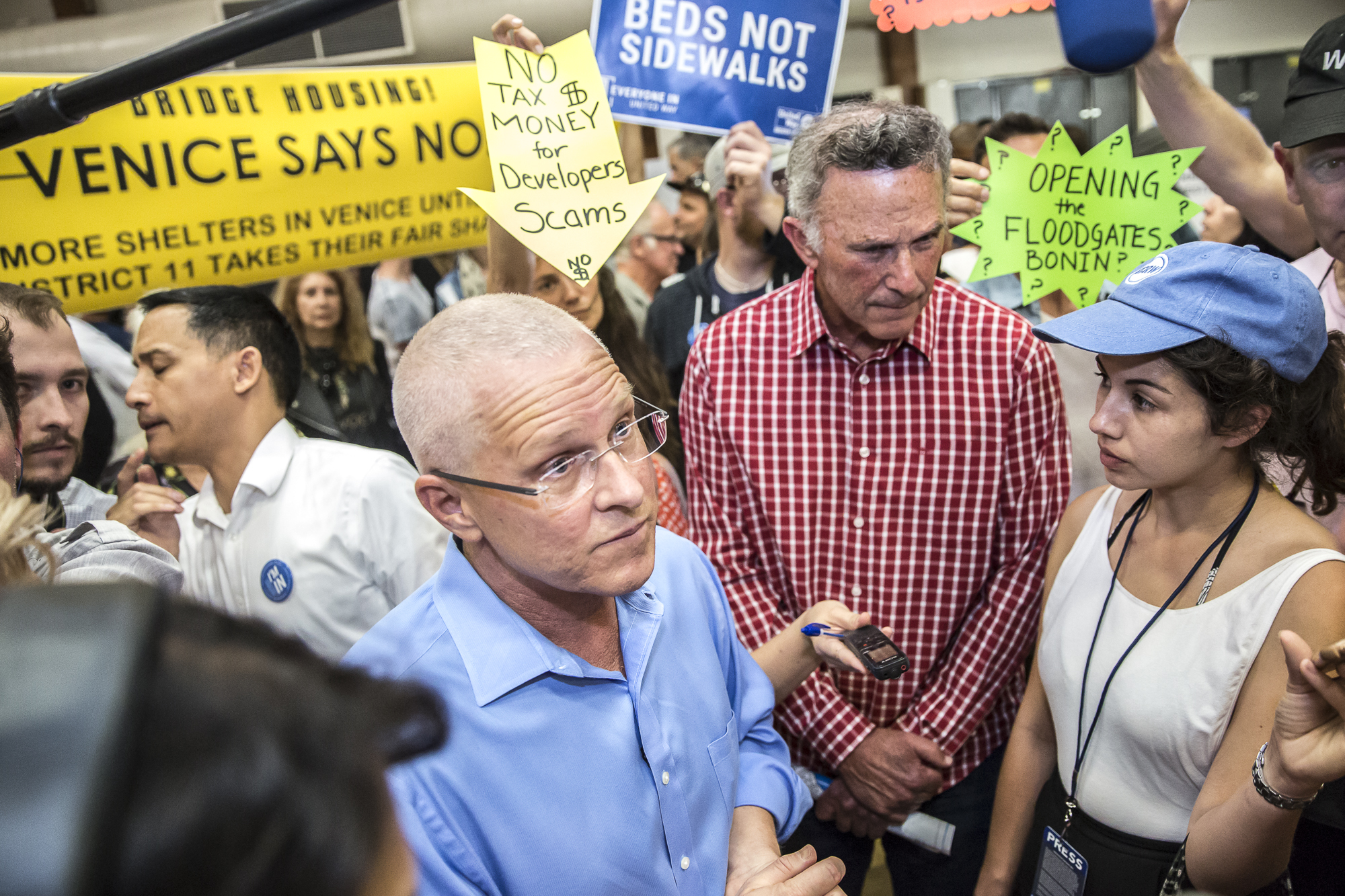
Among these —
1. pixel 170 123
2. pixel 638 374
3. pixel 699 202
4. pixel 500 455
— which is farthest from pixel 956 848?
pixel 699 202

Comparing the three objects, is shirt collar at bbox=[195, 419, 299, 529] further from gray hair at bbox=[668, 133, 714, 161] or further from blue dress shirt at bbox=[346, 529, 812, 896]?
gray hair at bbox=[668, 133, 714, 161]

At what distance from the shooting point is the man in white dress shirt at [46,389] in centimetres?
185

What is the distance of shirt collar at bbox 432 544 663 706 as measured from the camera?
1271 millimetres

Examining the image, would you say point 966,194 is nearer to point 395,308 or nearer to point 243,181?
point 243,181

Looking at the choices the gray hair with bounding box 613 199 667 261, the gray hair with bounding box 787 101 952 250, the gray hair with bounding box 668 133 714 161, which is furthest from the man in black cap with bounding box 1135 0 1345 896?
the gray hair with bounding box 613 199 667 261

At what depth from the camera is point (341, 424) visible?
413 centimetres

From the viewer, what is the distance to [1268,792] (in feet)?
4.41

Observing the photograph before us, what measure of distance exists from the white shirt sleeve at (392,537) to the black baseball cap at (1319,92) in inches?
78.6

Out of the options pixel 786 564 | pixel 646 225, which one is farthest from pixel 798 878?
pixel 646 225

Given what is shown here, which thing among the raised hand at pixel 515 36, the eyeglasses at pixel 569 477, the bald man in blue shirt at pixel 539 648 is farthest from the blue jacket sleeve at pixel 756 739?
the raised hand at pixel 515 36

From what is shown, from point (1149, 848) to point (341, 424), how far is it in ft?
11.4

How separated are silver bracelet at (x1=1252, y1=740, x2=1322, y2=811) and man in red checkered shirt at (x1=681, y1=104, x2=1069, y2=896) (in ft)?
2.38

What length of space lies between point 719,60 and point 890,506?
3.94ft

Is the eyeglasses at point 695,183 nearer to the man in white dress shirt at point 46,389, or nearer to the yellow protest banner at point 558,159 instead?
the yellow protest banner at point 558,159
